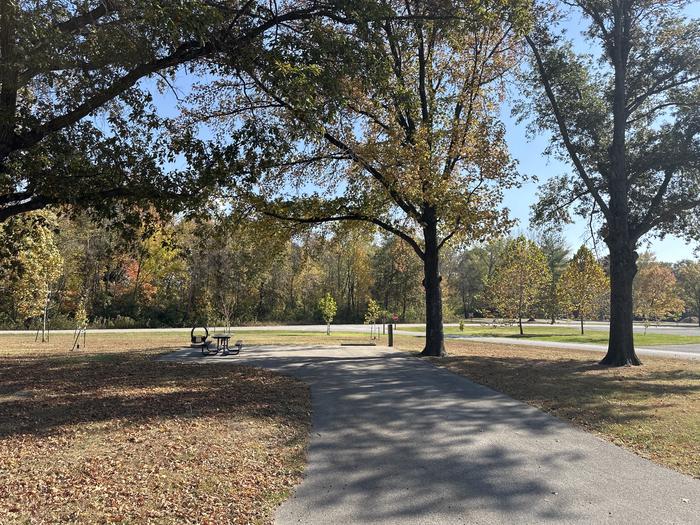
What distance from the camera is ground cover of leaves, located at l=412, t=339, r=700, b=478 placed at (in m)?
6.12

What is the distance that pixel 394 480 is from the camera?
4746 millimetres

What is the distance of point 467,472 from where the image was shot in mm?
4949

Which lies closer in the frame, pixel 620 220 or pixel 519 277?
pixel 620 220

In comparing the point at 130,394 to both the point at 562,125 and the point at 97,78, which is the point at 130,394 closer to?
the point at 97,78

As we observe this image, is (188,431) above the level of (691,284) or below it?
below

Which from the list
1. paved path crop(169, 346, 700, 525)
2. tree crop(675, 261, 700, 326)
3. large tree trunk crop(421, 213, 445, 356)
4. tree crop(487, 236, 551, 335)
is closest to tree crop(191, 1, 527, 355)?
large tree trunk crop(421, 213, 445, 356)

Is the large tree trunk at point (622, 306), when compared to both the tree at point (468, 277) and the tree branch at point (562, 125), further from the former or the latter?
the tree at point (468, 277)

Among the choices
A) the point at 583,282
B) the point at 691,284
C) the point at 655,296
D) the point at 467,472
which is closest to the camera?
the point at 467,472

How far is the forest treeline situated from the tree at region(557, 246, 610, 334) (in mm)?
72

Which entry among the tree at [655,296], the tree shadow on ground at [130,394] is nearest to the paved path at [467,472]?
the tree shadow on ground at [130,394]

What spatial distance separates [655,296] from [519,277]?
573 inches

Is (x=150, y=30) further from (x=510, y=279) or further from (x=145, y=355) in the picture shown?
(x=510, y=279)

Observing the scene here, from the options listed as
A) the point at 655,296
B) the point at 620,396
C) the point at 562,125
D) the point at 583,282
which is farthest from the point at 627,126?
the point at 655,296

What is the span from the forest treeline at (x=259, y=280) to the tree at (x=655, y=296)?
19cm
